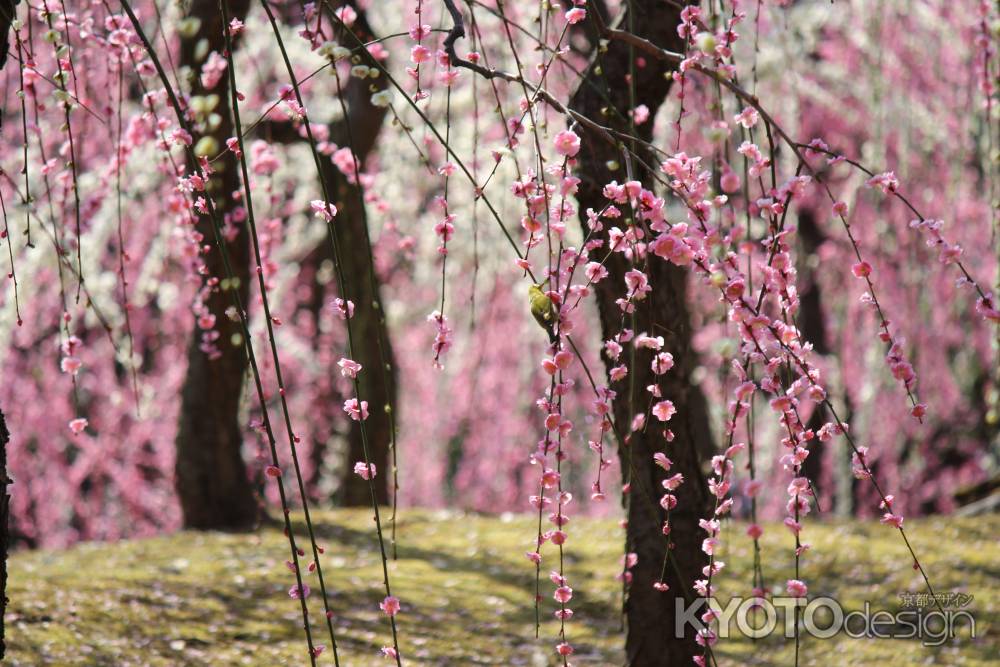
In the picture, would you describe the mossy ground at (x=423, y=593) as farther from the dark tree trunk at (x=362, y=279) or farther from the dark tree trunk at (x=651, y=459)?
the dark tree trunk at (x=362, y=279)

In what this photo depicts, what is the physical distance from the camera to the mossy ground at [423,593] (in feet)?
10.7

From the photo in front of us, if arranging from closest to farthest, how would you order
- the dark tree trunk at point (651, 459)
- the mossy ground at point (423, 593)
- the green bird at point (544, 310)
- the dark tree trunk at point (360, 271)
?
the green bird at point (544, 310), the dark tree trunk at point (651, 459), the mossy ground at point (423, 593), the dark tree trunk at point (360, 271)

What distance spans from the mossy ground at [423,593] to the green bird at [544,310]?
1820 millimetres

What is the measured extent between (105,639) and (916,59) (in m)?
6.23

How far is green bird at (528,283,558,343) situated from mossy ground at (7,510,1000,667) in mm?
1820

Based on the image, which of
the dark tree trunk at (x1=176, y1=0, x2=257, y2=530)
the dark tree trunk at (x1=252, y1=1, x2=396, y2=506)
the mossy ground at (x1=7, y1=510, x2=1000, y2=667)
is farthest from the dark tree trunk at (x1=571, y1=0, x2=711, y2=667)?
the dark tree trunk at (x1=252, y1=1, x2=396, y2=506)

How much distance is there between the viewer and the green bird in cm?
168

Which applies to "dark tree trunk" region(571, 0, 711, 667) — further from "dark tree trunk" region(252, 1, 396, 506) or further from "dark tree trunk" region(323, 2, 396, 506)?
"dark tree trunk" region(323, 2, 396, 506)

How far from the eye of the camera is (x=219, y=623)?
3.52m

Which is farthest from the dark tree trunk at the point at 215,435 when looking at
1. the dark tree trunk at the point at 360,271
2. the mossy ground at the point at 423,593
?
the dark tree trunk at the point at 360,271

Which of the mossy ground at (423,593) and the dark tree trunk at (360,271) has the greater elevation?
the dark tree trunk at (360,271)

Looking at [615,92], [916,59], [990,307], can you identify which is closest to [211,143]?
[990,307]

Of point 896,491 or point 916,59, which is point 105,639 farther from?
point 896,491

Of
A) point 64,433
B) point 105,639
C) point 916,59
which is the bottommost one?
point 105,639
